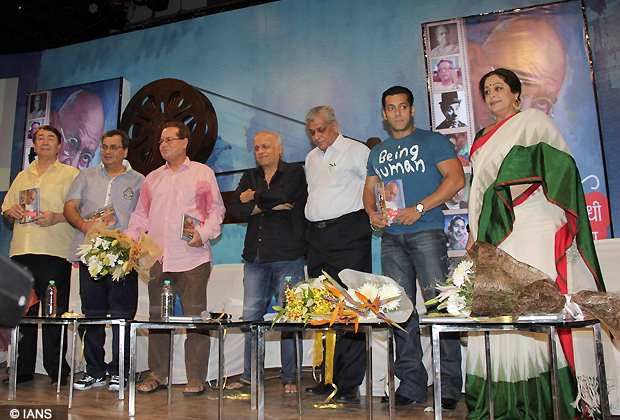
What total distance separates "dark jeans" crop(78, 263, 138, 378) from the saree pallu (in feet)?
7.79

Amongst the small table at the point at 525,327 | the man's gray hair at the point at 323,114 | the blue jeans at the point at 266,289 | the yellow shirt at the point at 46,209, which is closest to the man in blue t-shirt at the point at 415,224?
the man's gray hair at the point at 323,114

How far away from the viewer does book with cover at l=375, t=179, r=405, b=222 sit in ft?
9.91

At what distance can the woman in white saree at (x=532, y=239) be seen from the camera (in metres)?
2.30

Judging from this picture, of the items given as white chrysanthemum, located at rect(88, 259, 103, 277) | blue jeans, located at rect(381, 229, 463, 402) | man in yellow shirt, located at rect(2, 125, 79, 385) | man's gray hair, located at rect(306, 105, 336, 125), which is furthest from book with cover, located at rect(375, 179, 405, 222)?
man in yellow shirt, located at rect(2, 125, 79, 385)

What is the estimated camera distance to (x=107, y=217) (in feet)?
12.4

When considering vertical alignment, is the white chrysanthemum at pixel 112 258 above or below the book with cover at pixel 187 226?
below

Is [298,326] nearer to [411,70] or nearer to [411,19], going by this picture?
[411,70]

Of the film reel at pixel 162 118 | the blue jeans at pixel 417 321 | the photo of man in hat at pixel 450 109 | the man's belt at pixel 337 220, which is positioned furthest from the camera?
the film reel at pixel 162 118

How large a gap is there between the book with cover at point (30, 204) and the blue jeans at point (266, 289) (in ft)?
5.55

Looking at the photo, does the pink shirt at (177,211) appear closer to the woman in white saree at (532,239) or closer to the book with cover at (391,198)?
the book with cover at (391,198)

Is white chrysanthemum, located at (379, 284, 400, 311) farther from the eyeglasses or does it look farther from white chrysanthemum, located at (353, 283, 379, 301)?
the eyeglasses

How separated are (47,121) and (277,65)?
2929mm

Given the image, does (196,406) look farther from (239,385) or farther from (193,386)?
(239,385)

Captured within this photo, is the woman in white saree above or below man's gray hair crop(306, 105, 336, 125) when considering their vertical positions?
below
